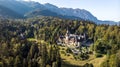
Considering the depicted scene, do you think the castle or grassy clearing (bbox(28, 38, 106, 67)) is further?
the castle

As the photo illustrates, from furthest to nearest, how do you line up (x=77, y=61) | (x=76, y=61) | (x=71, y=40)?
1. (x=71, y=40)
2. (x=77, y=61)
3. (x=76, y=61)

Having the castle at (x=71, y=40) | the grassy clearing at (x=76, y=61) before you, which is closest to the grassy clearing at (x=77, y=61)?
the grassy clearing at (x=76, y=61)

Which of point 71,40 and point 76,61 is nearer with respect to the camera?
point 76,61

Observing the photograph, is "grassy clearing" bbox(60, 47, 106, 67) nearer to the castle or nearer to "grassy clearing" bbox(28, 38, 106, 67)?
"grassy clearing" bbox(28, 38, 106, 67)

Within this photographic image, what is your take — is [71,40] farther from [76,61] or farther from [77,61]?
[76,61]

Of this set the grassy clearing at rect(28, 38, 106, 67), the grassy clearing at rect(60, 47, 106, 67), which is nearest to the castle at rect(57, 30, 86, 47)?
the grassy clearing at rect(28, 38, 106, 67)

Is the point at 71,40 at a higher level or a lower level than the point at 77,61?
higher

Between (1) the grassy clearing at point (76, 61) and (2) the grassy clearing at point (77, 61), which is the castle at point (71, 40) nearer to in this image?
(1) the grassy clearing at point (76, 61)

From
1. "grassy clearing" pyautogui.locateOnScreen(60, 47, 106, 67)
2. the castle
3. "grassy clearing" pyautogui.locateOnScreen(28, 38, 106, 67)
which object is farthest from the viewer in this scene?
the castle

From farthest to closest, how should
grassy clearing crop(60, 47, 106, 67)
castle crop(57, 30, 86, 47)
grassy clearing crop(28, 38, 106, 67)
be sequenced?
1. castle crop(57, 30, 86, 47)
2. grassy clearing crop(60, 47, 106, 67)
3. grassy clearing crop(28, 38, 106, 67)

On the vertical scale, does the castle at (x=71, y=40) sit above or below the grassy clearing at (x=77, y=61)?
above

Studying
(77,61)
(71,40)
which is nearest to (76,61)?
(77,61)

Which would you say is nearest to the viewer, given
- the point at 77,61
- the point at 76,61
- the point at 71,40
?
the point at 76,61
